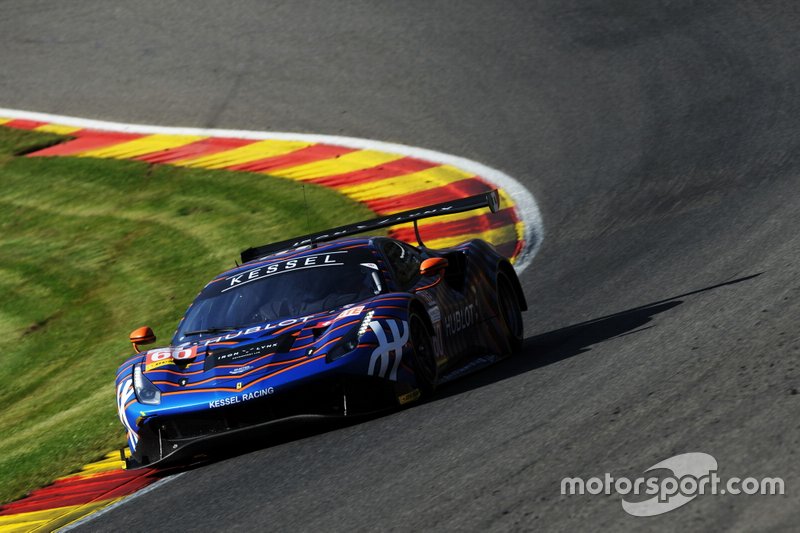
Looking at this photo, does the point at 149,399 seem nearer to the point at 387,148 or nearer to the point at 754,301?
the point at 754,301

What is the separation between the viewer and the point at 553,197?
1264 cm

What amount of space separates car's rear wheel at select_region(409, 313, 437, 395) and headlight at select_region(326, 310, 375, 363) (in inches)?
13.8

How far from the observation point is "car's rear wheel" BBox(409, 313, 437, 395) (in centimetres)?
727

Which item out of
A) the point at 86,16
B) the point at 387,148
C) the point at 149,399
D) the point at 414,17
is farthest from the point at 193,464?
the point at 86,16

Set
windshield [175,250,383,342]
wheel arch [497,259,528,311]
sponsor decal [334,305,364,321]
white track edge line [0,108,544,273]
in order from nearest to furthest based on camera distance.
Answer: sponsor decal [334,305,364,321]
windshield [175,250,383,342]
wheel arch [497,259,528,311]
white track edge line [0,108,544,273]

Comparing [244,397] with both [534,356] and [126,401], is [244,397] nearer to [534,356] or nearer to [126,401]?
[126,401]

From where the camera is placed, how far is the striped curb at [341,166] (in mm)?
12062

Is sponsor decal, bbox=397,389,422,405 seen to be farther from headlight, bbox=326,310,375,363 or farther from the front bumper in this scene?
headlight, bbox=326,310,375,363

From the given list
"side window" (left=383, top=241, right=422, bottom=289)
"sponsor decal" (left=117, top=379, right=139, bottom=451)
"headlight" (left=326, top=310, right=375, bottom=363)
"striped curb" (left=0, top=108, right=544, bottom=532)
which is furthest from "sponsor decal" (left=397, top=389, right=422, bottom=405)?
"striped curb" (left=0, top=108, right=544, bottom=532)

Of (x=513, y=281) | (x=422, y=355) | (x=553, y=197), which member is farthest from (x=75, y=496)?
(x=553, y=197)

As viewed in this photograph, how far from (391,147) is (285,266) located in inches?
270
